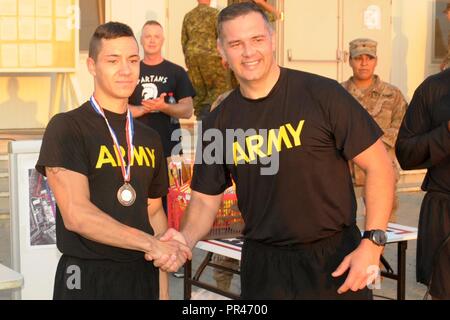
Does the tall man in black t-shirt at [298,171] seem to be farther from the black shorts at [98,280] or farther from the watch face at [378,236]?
the black shorts at [98,280]

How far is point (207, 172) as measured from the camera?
14.1 feet

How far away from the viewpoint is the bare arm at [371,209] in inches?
149

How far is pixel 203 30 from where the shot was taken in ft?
33.5

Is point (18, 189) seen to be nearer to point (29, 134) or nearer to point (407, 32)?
point (29, 134)

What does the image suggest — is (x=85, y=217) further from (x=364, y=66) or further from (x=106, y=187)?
(x=364, y=66)

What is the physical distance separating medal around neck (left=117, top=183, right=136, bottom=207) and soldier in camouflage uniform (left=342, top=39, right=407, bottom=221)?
13.6 feet

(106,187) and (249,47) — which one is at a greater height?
(249,47)

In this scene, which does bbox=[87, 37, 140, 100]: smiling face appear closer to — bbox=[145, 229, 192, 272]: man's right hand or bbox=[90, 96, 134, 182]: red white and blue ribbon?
bbox=[90, 96, 134, 182]: red white and blue ribbon

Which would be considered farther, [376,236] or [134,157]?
[134,157]

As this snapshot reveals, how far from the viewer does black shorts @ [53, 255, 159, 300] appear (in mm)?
4250

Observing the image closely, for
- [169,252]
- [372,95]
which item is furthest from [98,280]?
[372,95]

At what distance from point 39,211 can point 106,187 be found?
2257mm
